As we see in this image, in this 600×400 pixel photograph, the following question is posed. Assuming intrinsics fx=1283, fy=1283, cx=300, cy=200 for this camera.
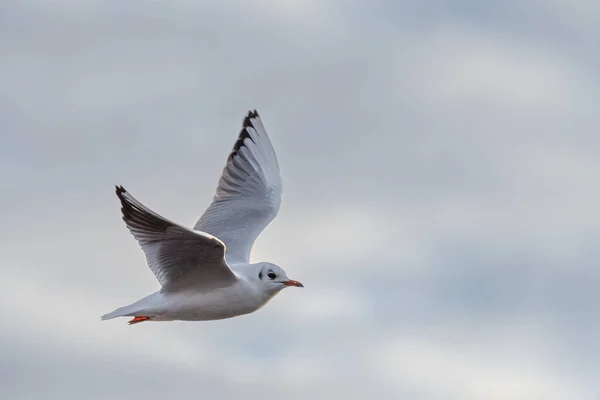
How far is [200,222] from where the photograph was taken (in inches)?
739

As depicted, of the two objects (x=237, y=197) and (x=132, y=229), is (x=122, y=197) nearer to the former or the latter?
(x=132, y=229)

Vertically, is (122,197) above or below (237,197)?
below

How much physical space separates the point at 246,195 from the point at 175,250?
4210 mm

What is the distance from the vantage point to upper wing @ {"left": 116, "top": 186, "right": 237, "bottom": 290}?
14.6 m

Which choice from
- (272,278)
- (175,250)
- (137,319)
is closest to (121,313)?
(137,319)

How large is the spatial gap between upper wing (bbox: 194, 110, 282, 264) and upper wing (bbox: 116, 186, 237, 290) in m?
1.72

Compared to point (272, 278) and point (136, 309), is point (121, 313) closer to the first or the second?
point (136, 309)

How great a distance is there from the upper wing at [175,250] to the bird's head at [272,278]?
481 mm

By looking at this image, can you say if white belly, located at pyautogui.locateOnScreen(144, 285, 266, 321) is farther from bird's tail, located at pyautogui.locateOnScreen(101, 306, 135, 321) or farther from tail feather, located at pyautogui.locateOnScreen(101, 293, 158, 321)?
bird's tail, located at pyautogui.locateOnScreen(101, 306, 135, 321)

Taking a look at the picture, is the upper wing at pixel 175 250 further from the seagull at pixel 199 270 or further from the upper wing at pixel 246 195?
the upper wing at pixel 246 195

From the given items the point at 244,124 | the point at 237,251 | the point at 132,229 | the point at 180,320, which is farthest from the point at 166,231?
the point at 244,124

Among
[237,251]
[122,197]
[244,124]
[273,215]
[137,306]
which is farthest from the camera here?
[244,124]

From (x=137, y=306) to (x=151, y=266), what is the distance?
0.52m

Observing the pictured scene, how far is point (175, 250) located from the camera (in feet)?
50.1
